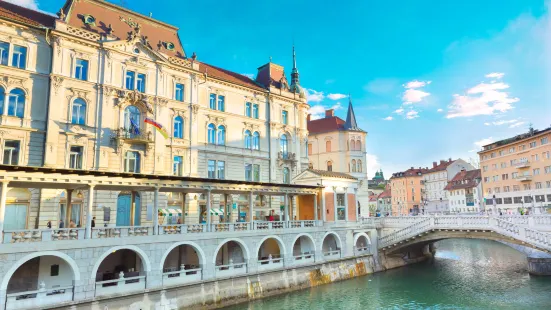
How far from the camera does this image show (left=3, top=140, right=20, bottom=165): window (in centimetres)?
2584

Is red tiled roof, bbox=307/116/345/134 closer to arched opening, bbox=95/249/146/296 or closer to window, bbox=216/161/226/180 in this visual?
window, bbox=216/161/226/180

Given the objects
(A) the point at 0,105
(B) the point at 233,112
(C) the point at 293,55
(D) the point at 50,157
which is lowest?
(D) the point at 50,157

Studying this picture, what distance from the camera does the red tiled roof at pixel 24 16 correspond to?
27016 millimetres

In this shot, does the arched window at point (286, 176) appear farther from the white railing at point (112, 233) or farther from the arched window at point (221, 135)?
the white railing at point (112, 233)

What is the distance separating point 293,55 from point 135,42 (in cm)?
2339

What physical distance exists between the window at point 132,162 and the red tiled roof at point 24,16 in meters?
11.9

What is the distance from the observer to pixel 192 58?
120 ft

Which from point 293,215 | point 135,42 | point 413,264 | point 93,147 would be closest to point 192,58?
point 135,42

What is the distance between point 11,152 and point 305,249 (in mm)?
25589

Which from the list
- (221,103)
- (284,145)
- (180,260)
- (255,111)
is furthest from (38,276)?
(284,145)

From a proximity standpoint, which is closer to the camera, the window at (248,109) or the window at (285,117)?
the window at (248,109)

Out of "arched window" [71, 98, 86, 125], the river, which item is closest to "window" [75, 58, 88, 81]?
"arched window" [71, 98, 86, 125]

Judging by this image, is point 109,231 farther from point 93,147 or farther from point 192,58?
point 192,58

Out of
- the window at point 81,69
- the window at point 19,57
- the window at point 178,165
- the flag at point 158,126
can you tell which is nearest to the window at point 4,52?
the window at point 19,57
